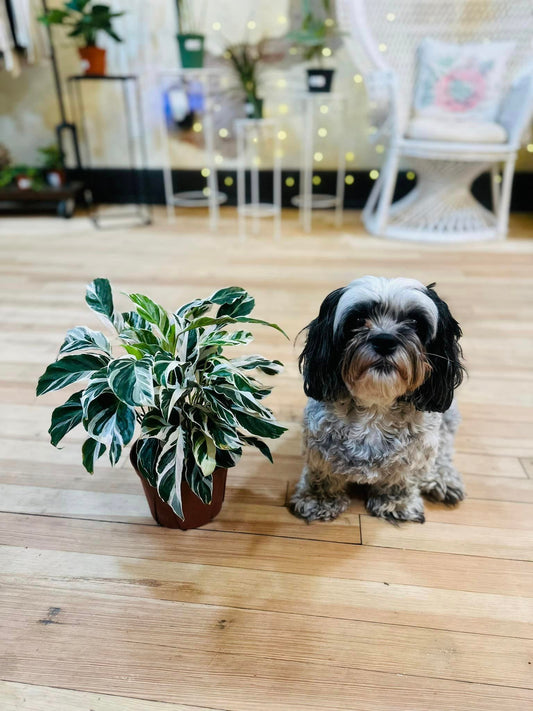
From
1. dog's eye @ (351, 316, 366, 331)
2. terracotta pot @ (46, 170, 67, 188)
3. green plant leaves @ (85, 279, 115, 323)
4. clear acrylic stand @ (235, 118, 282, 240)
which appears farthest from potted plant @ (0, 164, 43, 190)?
dog's eye @ (351, 316, 366, 331)

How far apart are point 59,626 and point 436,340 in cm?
95

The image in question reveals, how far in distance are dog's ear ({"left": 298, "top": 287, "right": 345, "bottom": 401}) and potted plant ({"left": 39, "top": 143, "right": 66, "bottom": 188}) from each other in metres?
3.41

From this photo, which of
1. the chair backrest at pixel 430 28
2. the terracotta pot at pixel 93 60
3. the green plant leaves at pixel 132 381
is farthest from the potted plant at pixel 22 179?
the green plant leaves at pixel 132 381

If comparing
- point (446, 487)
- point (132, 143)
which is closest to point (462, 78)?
point (132, 143)

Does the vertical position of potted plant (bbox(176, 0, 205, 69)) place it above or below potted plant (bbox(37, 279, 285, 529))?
above

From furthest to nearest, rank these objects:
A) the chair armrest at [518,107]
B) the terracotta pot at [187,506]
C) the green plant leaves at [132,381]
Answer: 1. the chair armrest at [518,107]
2. the terracotta pot at [187,506]
3. the green plant leaves at [132,381]

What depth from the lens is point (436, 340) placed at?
3.45 ft

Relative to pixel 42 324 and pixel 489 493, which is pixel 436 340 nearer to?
pixel 489 493

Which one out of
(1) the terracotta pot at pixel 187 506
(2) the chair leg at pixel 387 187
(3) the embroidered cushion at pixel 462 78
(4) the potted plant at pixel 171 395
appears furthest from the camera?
(2) the chair leg at pixel 387 187

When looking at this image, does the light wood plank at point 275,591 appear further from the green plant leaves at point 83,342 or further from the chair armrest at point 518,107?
the chair armrest at point 518,107

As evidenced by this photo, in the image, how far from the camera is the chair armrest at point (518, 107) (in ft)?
9.64

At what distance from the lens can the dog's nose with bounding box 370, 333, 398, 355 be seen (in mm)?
971

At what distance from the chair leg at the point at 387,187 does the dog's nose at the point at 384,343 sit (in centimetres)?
253

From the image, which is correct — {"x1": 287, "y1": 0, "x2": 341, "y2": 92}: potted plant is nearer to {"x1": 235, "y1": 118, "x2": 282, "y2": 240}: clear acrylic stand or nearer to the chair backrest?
the chair backrest
